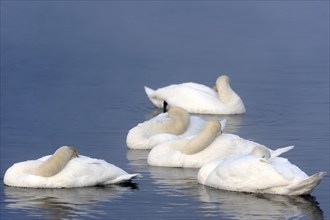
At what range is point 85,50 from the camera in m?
40.5

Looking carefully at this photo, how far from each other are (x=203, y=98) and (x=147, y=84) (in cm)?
406

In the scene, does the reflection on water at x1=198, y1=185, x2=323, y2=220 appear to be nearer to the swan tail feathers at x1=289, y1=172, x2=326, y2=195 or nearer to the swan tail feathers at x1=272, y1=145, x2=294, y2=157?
the swan tail feathers at x1=289, y1=172, x2=326, y2=195

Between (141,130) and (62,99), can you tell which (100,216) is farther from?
(62,99)

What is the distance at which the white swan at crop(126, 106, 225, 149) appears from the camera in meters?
25.5

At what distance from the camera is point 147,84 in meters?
34.3

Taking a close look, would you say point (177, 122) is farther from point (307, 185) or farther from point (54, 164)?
point (307, 185)

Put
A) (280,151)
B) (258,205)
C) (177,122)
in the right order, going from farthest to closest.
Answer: (177,122)
(280,151)
(258,205)

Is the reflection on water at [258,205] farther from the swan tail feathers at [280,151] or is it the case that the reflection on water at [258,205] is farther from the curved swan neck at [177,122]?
the curved swan neck at [177,122]

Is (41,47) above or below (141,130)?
above

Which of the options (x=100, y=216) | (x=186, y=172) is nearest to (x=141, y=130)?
(x=186, y=172)

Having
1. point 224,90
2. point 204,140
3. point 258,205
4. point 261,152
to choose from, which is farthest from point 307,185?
point 224,90

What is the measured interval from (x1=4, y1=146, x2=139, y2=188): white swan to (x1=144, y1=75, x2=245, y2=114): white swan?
336 inches

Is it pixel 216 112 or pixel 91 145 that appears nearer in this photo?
pixel 91 145

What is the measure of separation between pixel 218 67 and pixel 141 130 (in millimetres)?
11939
